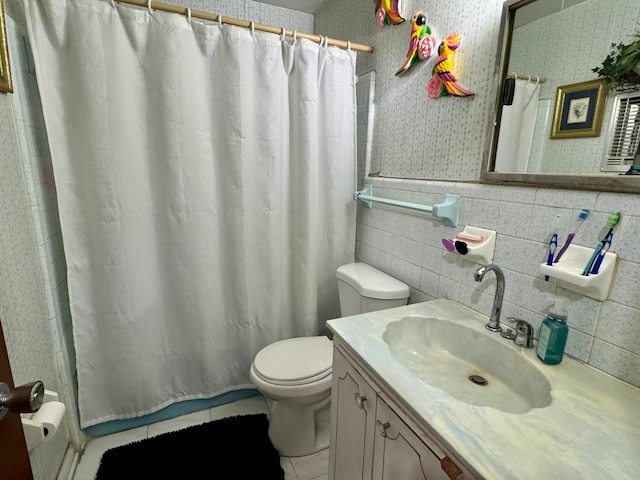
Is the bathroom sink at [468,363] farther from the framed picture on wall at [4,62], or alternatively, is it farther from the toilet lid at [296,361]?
the framed picture on wall at [4,62]

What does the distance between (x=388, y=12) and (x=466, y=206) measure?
98 centimetres

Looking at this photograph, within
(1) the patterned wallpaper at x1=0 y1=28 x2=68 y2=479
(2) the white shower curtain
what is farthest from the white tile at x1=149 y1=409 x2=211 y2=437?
(1) the patterned wallpaper at x1=0 y1=28 x2=68 y2=479

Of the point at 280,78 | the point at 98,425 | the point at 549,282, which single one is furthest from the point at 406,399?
the point at 98,425

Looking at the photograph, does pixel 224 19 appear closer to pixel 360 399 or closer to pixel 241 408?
pixel 360 399

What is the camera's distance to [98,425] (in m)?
1.58

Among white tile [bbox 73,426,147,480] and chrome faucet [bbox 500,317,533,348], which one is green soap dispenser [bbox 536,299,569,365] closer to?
chrome faucet [bbox 500,317,533,348]

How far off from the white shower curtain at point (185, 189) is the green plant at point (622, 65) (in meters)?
1.08

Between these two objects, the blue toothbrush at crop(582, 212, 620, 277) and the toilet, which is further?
the toilet

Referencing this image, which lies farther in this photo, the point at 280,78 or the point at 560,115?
the point at 280,78

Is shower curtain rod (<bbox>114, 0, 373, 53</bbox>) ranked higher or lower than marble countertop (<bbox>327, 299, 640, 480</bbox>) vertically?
higher

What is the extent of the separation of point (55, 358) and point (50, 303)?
0.23 m

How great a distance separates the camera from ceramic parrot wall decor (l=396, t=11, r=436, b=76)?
1300mm

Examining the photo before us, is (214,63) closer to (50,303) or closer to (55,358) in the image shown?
(50,303)

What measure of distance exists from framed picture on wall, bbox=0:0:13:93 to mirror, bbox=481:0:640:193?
1509 mm
